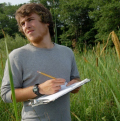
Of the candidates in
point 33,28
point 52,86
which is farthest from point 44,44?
point 52,86

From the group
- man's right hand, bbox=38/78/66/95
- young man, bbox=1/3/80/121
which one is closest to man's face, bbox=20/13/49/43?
young man, bbox=1/3/80/121

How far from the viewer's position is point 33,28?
0.98 m

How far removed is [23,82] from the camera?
3.27 feet

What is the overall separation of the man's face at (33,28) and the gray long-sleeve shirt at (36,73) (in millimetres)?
70

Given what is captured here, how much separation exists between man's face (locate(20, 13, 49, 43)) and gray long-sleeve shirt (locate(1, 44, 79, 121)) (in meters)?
0.07

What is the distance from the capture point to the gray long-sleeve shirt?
0.93 m

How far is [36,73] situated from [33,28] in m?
0.28

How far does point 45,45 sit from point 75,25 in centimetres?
2645

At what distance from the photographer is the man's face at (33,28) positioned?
0.98 m

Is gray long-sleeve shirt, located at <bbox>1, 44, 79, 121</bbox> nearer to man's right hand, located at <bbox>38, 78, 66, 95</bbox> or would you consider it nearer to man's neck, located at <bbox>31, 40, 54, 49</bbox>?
man's neck, located at <bbox>31, 40, 54, 49</bbox>

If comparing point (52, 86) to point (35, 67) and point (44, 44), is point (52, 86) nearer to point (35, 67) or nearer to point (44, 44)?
point (35, 67)

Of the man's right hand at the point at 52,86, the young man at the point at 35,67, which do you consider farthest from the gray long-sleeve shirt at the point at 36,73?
the man's right hand at the point at 52,86

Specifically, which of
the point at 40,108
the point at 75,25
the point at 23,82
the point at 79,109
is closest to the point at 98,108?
the point at 79,109

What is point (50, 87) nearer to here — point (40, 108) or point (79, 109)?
point (40, 108)
